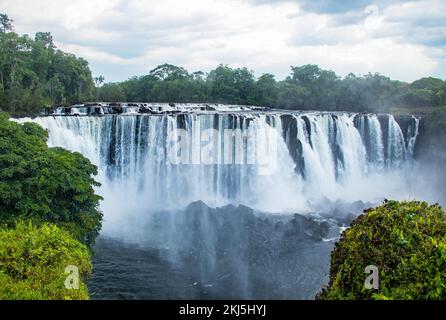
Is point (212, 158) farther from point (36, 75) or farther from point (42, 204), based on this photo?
point (36, 75)

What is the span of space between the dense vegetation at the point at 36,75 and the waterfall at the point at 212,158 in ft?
28.3

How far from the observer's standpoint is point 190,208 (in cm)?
1705

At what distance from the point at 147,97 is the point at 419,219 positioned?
38489mm

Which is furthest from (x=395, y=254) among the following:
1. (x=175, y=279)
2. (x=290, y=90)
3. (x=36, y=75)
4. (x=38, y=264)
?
(x=290, y=90)

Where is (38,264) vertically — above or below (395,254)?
below

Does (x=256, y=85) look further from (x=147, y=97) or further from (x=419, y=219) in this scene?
(x=419, y=219)

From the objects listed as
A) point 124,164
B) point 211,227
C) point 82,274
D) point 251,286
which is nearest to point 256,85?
point 124,164

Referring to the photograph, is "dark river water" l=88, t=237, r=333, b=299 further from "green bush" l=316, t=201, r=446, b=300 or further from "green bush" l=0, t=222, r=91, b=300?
"green bush" l=316, t=201, r=446, b=300

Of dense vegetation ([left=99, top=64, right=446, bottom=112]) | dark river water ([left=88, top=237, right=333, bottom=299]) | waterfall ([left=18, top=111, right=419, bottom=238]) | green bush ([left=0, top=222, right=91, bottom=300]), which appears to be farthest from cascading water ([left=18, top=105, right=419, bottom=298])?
dense vegetation ([left=99, top=64, right=446, bottom=112])

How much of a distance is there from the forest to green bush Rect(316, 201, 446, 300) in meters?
22.2

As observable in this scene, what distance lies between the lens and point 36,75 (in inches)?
1211

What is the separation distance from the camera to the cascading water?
15.2 meters

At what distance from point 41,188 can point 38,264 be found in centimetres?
399

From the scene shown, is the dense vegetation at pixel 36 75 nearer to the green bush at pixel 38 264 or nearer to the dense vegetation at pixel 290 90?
the dense vegetation at pixel 290 90
